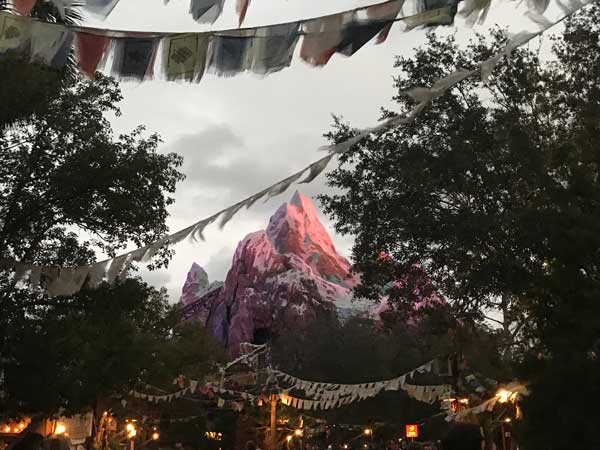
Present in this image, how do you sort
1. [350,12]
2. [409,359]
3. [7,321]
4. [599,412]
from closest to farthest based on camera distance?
[350,12]
[599,412]
[7,321]
[409,359]

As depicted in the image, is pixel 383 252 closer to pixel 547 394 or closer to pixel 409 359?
pixel 547 394

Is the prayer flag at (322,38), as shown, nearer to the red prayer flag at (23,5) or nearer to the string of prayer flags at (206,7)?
the string of prayer flags at (206,7)

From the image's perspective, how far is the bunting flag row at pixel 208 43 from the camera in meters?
4.79

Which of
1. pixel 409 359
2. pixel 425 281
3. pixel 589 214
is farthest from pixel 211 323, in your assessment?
pixel 589 214

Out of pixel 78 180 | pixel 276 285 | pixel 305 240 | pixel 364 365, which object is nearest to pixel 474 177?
pixel 78 180

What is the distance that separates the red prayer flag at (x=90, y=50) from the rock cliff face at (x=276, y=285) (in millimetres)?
46549

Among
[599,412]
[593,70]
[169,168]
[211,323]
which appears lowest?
[599,412]

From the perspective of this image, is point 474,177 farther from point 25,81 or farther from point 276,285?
point 276,285

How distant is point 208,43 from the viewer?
548cm

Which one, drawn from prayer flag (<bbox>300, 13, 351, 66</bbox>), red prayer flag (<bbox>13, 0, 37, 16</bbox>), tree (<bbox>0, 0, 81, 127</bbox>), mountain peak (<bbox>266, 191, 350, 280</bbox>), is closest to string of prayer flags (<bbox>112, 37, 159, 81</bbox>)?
red prayer flag (<bbox>13, 0, 37, 16</bbox>)

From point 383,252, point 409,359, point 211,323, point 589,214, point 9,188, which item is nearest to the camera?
point 589,214

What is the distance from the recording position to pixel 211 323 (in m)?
67.4

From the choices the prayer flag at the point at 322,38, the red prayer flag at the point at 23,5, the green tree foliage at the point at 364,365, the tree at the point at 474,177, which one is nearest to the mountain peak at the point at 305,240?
the green tree foliage at the point at 364,365

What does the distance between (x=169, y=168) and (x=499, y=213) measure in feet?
20.7
